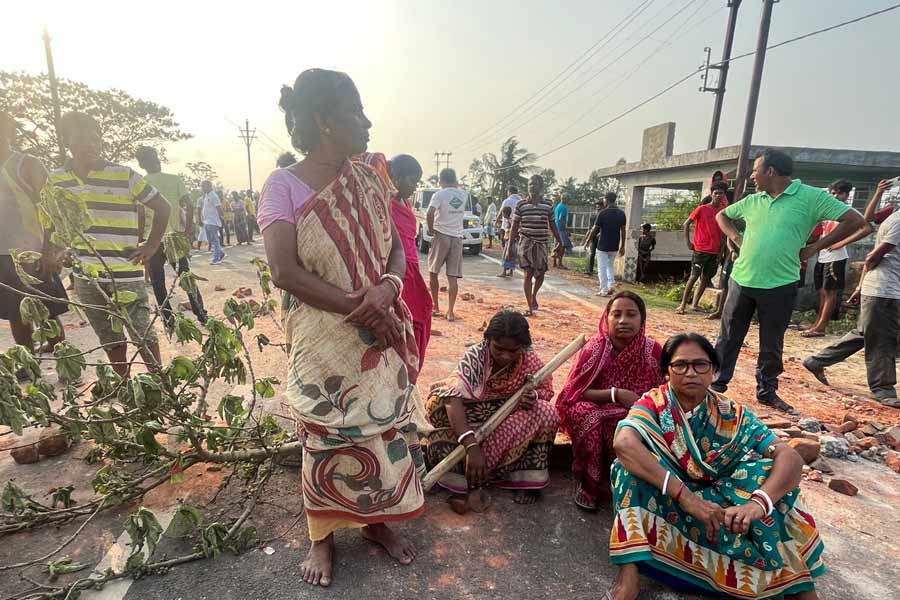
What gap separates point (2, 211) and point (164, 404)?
2.15 meters

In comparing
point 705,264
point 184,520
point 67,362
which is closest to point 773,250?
point 184,520

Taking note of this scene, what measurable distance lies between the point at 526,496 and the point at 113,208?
3.03m

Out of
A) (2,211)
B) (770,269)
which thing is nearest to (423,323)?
(770,269)

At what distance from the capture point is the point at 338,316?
179 cm

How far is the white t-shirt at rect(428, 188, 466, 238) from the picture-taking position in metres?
6.04

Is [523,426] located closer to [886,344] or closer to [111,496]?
[111,496]

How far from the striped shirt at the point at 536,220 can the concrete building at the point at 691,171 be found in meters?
4.22

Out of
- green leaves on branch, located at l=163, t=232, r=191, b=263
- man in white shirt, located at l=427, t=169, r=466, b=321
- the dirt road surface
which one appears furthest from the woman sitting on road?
man in white shirt, located at l=427, t=169, r=466, b=321

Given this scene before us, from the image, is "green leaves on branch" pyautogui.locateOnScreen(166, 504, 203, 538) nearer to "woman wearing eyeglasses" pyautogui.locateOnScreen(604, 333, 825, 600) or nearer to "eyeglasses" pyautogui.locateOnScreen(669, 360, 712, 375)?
"woman wearing eyeglasses" pyautogui.locateOnScreen(604, 333, 825, 600)

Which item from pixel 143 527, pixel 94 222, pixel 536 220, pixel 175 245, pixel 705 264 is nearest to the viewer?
pixel 143 527

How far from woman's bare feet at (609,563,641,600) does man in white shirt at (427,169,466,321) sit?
4434 mm

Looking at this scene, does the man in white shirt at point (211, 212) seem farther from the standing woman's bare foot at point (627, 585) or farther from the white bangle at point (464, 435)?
the standing woman's bare foot at point (627, 585)

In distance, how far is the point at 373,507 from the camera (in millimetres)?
1961

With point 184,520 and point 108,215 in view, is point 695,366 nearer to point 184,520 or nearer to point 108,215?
point 184,520
